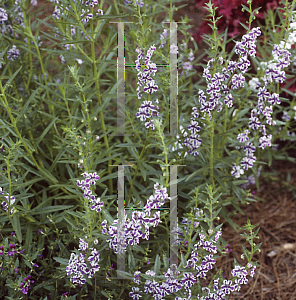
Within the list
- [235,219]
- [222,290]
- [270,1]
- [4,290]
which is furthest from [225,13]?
[4,290]

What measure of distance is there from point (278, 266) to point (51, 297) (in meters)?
1.83

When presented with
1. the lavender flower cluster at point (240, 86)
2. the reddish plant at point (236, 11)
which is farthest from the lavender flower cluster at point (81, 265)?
the reddish plant at point (236, 11)

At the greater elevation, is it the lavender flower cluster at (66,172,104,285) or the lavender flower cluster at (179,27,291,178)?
the lavender flower cluster at (179,27,291,178)

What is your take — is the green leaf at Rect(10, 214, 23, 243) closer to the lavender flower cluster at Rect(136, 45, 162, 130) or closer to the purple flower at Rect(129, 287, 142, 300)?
the purple flower at Rect(129, 287, 142, 300)

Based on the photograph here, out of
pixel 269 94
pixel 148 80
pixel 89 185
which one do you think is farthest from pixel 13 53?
pixel 269 94

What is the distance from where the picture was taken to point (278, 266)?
122 inches

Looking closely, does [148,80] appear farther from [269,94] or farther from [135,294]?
[135,294]

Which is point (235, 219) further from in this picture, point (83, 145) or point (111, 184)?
point (83, 145)

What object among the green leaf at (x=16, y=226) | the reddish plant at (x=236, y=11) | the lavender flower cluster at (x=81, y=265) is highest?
the reddish plant at (x=236, y=11)

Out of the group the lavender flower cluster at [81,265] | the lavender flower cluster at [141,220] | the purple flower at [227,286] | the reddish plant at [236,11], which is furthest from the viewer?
the reddish plant at [236,11]

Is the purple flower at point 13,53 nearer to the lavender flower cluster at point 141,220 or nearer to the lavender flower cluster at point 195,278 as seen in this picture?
the lavender flower cluster at point 141,220

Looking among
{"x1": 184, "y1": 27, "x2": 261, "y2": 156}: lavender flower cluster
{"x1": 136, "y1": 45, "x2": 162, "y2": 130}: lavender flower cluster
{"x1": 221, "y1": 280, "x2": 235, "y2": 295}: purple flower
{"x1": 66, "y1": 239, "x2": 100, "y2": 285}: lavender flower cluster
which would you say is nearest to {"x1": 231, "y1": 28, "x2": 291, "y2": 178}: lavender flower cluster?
{"x1": 184, "y1": 27, "x2": 261, "y2": 156}: lavender flower cluster

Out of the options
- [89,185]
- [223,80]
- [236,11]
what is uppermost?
[236,11]

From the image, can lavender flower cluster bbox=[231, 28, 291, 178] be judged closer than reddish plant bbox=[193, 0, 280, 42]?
Yes
